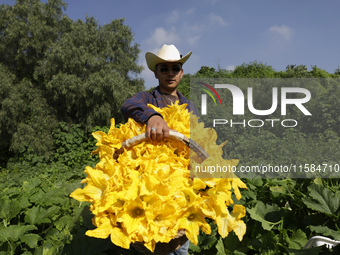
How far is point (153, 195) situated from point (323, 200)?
3.73 feet

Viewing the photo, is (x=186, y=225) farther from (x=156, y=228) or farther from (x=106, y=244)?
(x=106, y=244)

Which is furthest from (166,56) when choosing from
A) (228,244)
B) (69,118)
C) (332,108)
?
(69,118)

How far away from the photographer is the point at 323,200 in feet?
4.43

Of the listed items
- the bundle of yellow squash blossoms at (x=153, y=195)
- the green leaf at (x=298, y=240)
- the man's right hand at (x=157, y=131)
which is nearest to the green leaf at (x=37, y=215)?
the bundle of yellow squash blossoms at (x=153, y=195)

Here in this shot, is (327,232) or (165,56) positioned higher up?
(165,56)

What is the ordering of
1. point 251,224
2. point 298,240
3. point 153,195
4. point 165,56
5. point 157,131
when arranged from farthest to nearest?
1. point 165,56
2. point 251,224
3. point 298,240
4. point 157,131
5. point 153,195

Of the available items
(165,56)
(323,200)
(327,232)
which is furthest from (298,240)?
(165,56)

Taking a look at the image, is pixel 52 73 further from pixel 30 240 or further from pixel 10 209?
pixel 30 240

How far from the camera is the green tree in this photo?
9734mm

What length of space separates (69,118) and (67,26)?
507 centimetres

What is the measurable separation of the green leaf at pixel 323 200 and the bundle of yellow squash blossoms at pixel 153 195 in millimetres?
642

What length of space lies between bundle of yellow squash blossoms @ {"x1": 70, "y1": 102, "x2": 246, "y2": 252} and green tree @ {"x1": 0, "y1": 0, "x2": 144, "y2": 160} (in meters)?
9.80

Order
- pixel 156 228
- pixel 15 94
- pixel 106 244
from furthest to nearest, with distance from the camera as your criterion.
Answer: pixel 15 94 → pixel 106 244 → pixel 156 228

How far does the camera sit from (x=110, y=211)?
88 centimetres
